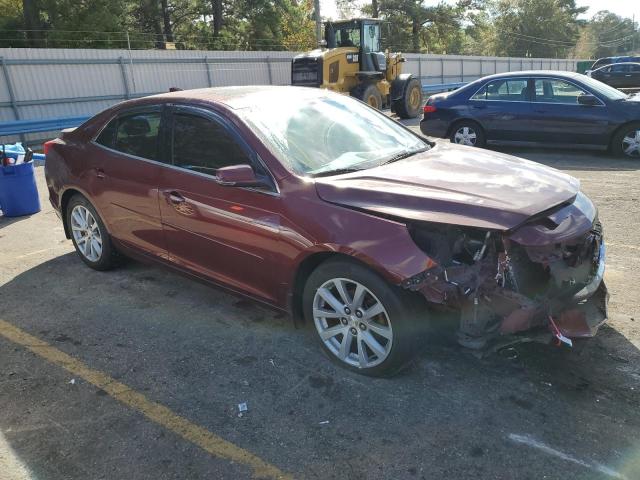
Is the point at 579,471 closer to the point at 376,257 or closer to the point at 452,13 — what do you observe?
the point at 376,257

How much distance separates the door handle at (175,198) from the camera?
3862 mm

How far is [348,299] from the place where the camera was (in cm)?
315

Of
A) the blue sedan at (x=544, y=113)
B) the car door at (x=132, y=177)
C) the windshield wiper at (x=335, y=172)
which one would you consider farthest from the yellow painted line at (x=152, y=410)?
the blue sedan at (x=544, y=113)

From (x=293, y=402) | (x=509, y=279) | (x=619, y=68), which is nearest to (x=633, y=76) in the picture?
(x=619, y=68)

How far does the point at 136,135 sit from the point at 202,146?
0.88 m

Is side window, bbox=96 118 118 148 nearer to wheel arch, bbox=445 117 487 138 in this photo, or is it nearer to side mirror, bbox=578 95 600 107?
wheel arch, bbox=445 117 487 138

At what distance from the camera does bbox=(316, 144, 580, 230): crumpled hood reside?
2.88 m

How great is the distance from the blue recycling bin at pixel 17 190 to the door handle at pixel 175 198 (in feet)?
13.9

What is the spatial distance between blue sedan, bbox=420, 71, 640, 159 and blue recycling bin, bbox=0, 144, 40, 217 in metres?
7.13

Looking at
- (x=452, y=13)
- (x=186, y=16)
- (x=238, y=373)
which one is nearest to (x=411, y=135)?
(x=238, y=373)

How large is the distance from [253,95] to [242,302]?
1631 mm

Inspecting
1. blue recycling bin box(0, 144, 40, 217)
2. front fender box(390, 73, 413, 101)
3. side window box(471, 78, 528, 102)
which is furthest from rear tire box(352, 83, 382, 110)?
blue recycling bin box(0, 144, 40, 217)

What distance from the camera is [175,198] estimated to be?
3.91m

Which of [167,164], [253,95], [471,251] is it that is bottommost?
[471,251]
